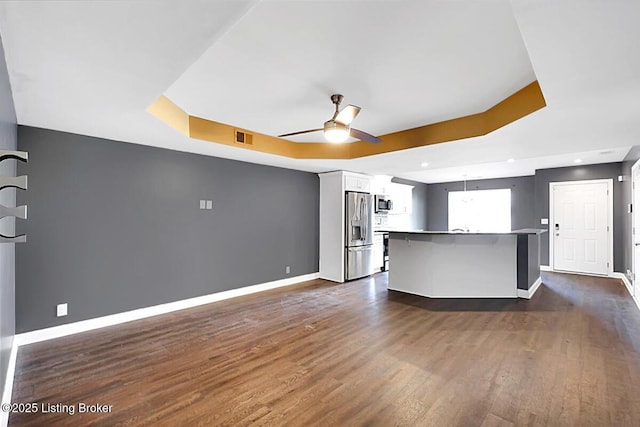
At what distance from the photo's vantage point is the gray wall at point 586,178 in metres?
6.24

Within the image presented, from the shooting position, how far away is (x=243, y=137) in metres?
4.37

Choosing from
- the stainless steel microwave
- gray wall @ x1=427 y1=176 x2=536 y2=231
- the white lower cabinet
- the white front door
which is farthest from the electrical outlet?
gray wall @ x1=427 y1=176 x2=536 y2=231

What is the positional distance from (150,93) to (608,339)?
5.06 m

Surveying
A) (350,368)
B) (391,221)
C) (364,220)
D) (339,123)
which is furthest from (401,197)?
(350,368)

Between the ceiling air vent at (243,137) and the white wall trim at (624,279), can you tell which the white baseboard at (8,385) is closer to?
the ceiling air vent at (243,137)

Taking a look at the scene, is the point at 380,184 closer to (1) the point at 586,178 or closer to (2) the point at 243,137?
(2) the point at 243,137

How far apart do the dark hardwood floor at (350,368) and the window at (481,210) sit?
488 cm

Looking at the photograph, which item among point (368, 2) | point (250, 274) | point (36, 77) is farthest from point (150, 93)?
point (250, 274)

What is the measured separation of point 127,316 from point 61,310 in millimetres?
689

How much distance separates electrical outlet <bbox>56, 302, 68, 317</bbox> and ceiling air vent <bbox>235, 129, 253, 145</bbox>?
281 cm

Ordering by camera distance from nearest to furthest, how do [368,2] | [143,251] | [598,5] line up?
[598,5]
[368,2]
[143,251]

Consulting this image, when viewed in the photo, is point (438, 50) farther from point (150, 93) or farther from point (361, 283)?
point (361, 283)

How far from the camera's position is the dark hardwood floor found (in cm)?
207

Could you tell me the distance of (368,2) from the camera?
5.78 ft
